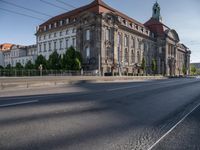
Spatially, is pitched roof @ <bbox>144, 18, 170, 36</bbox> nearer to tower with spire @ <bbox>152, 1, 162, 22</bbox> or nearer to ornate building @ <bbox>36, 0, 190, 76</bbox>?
ornate building @ <bbox>36, 0, 190, 76</bbox>

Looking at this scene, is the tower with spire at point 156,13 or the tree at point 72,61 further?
the tower with spire at point 156,13

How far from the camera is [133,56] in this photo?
205 feet

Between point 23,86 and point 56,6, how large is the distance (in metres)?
7.67

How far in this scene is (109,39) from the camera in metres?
50.8

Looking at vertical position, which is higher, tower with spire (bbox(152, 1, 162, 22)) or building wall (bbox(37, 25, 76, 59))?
tower with spire (bbox(152, 1, 162, 22))

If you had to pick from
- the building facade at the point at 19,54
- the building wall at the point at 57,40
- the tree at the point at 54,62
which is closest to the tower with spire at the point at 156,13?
the building wall at the point at 57,40

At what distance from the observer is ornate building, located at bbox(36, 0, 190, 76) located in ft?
158

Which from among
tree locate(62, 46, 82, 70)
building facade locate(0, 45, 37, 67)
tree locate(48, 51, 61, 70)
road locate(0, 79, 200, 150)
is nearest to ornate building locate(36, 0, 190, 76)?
tree locate(62, 46, 82, 70)

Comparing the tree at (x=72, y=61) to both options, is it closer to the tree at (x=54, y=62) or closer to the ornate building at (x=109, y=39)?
the ornate building at (x=109, y=39)

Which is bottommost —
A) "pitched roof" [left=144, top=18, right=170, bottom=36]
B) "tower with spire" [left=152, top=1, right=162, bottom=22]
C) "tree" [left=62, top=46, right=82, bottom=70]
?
"tree" [left=62, top=46, right=82, bottom=70]

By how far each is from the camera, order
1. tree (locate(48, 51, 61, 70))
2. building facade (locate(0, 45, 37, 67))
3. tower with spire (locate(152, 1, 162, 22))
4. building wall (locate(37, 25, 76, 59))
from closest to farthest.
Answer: tree (locate(48, 51, 61, 70))
building wall (locate(37, 25, 76, 59))
tower with spire (locate(152, 1, 162, 22))
building facade (locate(0, 45, 37, 67))

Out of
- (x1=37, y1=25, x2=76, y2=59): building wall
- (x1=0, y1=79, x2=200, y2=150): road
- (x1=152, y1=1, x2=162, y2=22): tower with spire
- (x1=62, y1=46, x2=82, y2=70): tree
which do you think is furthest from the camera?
(x1=152, y1=1, x2=162, y2=22): tower with spire

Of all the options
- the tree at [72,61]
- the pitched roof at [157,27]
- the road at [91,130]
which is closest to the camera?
the road at [91,130]

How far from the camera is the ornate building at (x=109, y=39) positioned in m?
48.2
